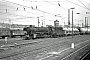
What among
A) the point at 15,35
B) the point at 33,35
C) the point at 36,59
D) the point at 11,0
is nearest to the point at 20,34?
the point at 15,35

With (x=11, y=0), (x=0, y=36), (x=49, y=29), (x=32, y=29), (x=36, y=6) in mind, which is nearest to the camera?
(x=11, y=0)

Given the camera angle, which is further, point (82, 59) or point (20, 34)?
point (20, 34)

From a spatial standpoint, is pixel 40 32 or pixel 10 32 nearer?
pixel 40 32

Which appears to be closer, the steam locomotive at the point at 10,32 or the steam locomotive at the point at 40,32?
the steam locomotive at the point at 40,32

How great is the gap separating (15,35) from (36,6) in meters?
Result: 30.5

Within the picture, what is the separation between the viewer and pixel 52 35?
177ft

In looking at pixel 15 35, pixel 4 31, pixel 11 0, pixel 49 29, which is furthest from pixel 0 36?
pixel 11 0

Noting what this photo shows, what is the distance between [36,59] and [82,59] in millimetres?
4718

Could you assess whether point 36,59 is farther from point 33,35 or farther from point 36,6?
point 33,35

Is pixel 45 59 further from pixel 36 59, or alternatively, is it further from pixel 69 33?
pixel 69 33

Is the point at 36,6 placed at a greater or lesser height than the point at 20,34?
greater

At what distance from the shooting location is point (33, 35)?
1754 inches

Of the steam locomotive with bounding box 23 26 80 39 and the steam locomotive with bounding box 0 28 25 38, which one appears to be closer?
the steam locomotive with bounding box 23 26 80 39

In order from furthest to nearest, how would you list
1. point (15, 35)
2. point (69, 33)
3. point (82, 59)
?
point (69, 33), point (15, 35), point (82, 59)
